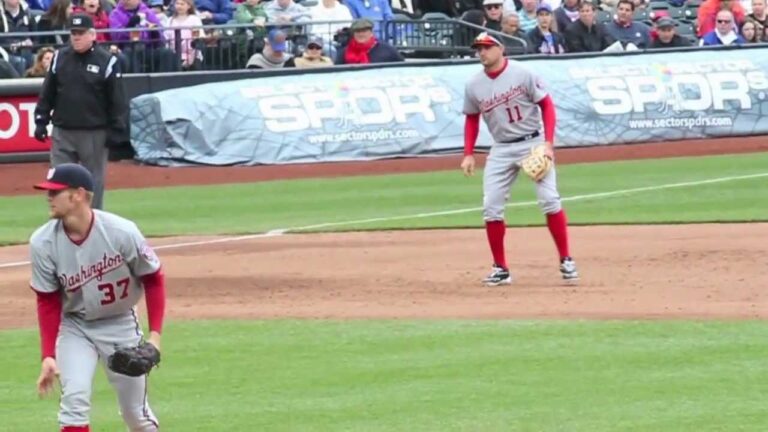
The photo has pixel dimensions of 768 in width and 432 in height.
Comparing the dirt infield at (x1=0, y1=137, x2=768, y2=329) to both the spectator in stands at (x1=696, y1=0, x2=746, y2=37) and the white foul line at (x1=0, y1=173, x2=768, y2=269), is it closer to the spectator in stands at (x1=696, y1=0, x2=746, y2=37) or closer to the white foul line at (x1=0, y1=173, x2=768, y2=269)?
the white foul line at (x1=0, y1=173, x2=768, y2=269)

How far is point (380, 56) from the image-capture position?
74.3 ft

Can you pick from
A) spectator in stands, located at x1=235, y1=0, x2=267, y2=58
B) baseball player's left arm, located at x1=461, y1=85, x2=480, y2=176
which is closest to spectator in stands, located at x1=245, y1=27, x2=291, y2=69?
spectator in stands, located at x1=235, y1=0, x2=267, y2=58

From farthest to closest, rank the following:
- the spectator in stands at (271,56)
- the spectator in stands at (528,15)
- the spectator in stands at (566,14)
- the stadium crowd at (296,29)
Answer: the spectator in stands at (528,15) → the spectator in stands at (566,14) → the spectator in stands at (271,56) → the stadium crowd at (296,29)

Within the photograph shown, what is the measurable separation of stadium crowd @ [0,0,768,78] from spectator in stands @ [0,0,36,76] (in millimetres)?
13

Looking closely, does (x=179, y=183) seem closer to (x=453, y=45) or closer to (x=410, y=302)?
(x=453, y=45)

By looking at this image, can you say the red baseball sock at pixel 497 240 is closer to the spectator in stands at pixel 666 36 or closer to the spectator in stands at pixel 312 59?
the spectator in stands at pixel 312 59

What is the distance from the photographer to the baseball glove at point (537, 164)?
40.3ft

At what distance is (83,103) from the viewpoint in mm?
14414

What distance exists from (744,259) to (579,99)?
30.2ft

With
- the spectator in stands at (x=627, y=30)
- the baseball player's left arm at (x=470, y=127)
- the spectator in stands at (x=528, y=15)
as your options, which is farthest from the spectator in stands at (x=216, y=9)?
the baseball player's left arm at (x=470, y=127)

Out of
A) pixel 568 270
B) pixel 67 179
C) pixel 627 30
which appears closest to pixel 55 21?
pixel 627 30

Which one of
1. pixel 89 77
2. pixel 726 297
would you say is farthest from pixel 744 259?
pixel 89 77

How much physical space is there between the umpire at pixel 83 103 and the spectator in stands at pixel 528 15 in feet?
38.1

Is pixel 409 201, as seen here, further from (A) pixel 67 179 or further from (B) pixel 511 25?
(A) pixel 67 179
